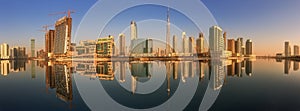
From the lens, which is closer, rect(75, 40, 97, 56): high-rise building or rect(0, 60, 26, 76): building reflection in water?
rect(0, 60, 26, 76): building reflection in water

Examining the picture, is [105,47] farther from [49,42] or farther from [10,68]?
[10,68]

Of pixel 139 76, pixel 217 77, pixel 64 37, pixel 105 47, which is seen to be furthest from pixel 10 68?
pixel 105 47

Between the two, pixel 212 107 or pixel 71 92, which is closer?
pixel 212 107

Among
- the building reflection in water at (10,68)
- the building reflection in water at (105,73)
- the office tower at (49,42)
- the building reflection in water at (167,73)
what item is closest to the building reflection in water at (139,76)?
the building reflection in water at (167,73)

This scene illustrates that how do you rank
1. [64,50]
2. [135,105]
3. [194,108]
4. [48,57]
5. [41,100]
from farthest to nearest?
[48,57] < [64,50] < [41,100] < [135,105] < [194,108]

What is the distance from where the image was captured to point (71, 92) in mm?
14469

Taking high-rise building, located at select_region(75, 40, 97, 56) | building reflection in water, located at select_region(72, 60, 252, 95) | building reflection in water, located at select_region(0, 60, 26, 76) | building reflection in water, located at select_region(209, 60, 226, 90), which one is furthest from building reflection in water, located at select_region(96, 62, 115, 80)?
high-rise building, located at select_region(75, 40, 97, 56)

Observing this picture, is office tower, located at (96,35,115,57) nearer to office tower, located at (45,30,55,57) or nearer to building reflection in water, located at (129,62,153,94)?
office tower, located at (45,30,55,57)

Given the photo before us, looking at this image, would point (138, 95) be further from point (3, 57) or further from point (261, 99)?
point (3, 57)

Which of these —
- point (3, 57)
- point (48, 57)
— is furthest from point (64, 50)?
point (3, 57)

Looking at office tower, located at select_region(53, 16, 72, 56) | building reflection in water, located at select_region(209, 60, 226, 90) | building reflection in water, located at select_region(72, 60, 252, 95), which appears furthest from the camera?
office tower, located at select_region(53, 16, 72, 56)

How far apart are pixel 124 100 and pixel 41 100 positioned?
4.59m

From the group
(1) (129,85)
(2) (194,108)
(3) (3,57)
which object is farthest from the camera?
(3) (3,57)

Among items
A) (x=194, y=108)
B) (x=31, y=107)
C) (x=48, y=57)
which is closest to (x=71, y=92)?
(x=31, y=107)
